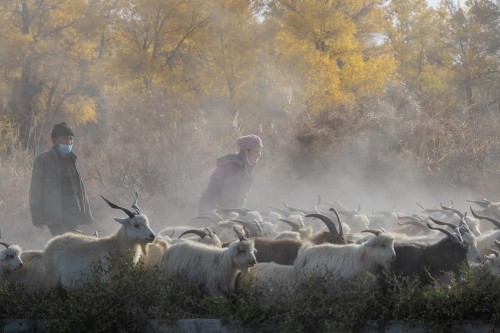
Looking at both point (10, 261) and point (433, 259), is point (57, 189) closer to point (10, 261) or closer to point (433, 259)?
point (10, 261)

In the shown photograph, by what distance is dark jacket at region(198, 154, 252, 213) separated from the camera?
13.5 m

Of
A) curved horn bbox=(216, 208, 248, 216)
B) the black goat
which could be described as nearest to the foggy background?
curved horn bbox=(216, 208, 248, 216)

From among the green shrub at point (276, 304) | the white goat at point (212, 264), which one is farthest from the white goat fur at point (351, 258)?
the white goat at point (212, 264)

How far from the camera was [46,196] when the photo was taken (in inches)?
446

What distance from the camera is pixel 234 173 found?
44.3 ft

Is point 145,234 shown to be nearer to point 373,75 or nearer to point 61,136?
point 61,136

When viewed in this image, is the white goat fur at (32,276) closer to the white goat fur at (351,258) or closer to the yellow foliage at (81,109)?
the white goat fur at (351,258)

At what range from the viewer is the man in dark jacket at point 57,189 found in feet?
37.1

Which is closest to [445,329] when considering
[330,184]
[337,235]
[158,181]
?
[337,235]

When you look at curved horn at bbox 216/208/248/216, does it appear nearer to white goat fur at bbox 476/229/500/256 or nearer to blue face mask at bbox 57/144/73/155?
blue face mask at bbox 57/144/73/155

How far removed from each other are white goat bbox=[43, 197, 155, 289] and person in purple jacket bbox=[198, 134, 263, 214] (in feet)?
12.3

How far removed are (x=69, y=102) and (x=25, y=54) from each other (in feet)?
11.7

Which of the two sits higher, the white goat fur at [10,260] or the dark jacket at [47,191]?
the dark jacket at [47,191]

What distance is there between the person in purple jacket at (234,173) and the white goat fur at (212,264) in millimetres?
3692
